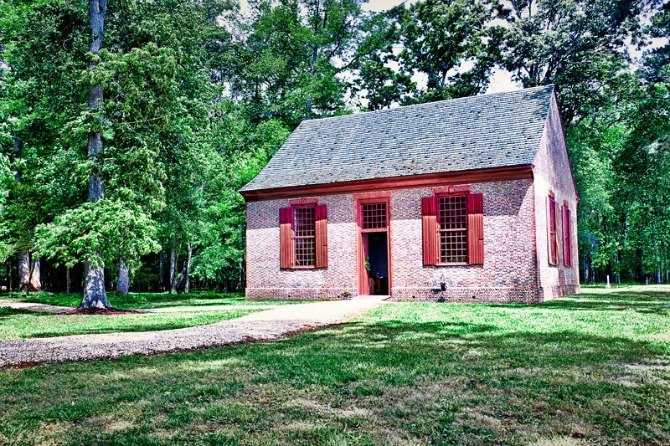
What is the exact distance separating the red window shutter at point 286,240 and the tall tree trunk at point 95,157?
6.60 meters

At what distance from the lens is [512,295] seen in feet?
61.9

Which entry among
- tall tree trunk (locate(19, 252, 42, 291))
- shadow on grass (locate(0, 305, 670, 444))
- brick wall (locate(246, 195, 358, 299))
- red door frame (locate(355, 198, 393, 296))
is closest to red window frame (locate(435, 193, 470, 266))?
red door frame (locate(355, 198, 393, 296))

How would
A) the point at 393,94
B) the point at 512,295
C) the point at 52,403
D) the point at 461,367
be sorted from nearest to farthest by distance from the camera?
the point at 52,403, the point at 461,367, the point at 512,295, the point at 393,94

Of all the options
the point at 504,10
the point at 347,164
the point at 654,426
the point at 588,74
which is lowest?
the point at 654,426

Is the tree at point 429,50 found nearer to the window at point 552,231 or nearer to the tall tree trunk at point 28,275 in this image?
the window at point 552,231

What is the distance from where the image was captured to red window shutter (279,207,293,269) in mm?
22484

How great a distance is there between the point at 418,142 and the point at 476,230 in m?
4.53

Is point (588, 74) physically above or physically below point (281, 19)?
below

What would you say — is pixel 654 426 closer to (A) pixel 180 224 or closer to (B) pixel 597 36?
(A) pixel 180 224

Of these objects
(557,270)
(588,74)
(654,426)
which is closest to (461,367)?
(654,426)

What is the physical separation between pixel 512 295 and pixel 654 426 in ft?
49.2

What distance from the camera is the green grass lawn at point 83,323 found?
11805mm

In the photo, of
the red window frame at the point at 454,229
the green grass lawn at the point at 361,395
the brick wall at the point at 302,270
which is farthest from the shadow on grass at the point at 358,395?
the brick wall at the point at 302,270

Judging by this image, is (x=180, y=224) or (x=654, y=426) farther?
(x=180, y=224)
